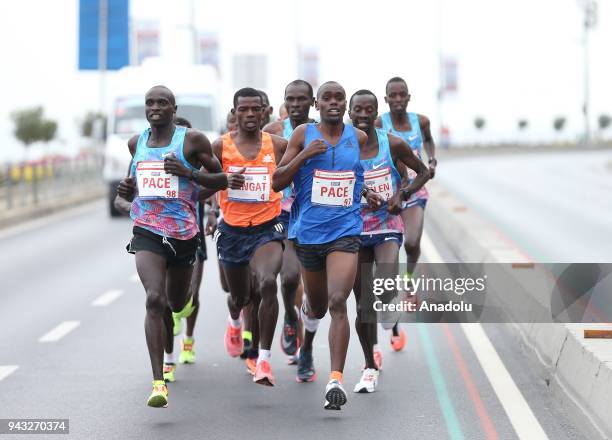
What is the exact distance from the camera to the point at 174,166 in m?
8.10

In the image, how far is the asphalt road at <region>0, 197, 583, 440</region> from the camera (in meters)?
7.48

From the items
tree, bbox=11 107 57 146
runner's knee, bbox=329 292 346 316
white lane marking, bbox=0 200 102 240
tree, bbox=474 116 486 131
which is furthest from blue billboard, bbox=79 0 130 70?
tree, bbox=474 116 486 131

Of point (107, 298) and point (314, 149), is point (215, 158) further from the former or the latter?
point (107, 298)

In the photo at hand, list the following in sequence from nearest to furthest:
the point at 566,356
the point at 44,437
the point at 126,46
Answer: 1. the point at 44,437
2. the point at 566,356
3. the point at 126,46

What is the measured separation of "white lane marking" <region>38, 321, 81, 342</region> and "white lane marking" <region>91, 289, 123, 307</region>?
1438mm

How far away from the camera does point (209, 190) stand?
850cm

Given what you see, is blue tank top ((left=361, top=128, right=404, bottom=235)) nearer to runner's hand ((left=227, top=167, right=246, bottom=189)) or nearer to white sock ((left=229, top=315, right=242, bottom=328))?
runner's hand ((left=227, top=167, right=246, bottom=189))

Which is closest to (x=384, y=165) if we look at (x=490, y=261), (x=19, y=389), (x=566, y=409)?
(x=566, y=409)

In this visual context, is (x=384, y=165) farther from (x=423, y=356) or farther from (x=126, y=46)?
(x=126, y=46)

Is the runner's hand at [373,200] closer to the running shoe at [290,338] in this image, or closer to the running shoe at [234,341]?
the running shoe at [290,338]

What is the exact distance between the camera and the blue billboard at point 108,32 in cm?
5056

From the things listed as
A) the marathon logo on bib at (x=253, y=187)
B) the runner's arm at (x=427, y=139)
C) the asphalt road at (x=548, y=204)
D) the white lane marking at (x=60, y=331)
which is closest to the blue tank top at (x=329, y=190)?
the marathon logo on bib at (x=253, y=187)

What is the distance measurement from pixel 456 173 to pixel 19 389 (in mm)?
42518

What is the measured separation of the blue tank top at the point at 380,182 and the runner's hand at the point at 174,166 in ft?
4.46
